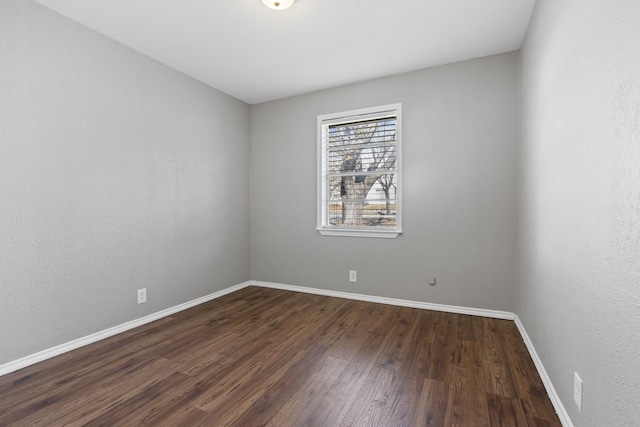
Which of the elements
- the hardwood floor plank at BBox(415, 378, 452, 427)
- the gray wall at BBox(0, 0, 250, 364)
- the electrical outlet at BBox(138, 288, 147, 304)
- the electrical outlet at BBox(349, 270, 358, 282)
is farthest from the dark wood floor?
the electrical outlet at BBox(349, 270, 358, 282)

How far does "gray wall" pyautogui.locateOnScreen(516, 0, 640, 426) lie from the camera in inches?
38.6

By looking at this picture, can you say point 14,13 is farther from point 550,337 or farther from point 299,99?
point 550,337

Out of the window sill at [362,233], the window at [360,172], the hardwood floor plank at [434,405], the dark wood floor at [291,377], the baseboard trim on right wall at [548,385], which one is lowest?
the dark wood floor at [291,377]

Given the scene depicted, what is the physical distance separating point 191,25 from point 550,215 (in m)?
2.98

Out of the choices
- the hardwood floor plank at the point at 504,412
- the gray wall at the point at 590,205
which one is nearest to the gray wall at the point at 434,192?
the gray wall at the point at 590,205

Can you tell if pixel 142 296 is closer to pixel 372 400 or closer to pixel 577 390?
pixel 372 400

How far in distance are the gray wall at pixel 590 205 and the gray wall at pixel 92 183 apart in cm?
327

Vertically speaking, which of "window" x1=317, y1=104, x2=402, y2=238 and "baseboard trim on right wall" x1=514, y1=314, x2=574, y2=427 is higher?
"window" x1=317, y1=104, x2=402, y2=238

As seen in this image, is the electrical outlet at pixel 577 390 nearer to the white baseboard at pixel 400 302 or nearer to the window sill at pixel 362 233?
the white baseboard at pixel 400 302

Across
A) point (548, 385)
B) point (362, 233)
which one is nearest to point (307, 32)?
point (362, 233)

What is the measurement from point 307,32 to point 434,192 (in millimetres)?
1994

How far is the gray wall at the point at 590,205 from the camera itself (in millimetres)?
980

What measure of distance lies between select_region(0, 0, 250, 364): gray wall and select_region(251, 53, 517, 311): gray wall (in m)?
1.07

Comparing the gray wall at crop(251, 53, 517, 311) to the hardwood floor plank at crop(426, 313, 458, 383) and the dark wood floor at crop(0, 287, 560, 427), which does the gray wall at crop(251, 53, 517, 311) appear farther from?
the dark wood floor at crop(0, 287, 560, 427)
